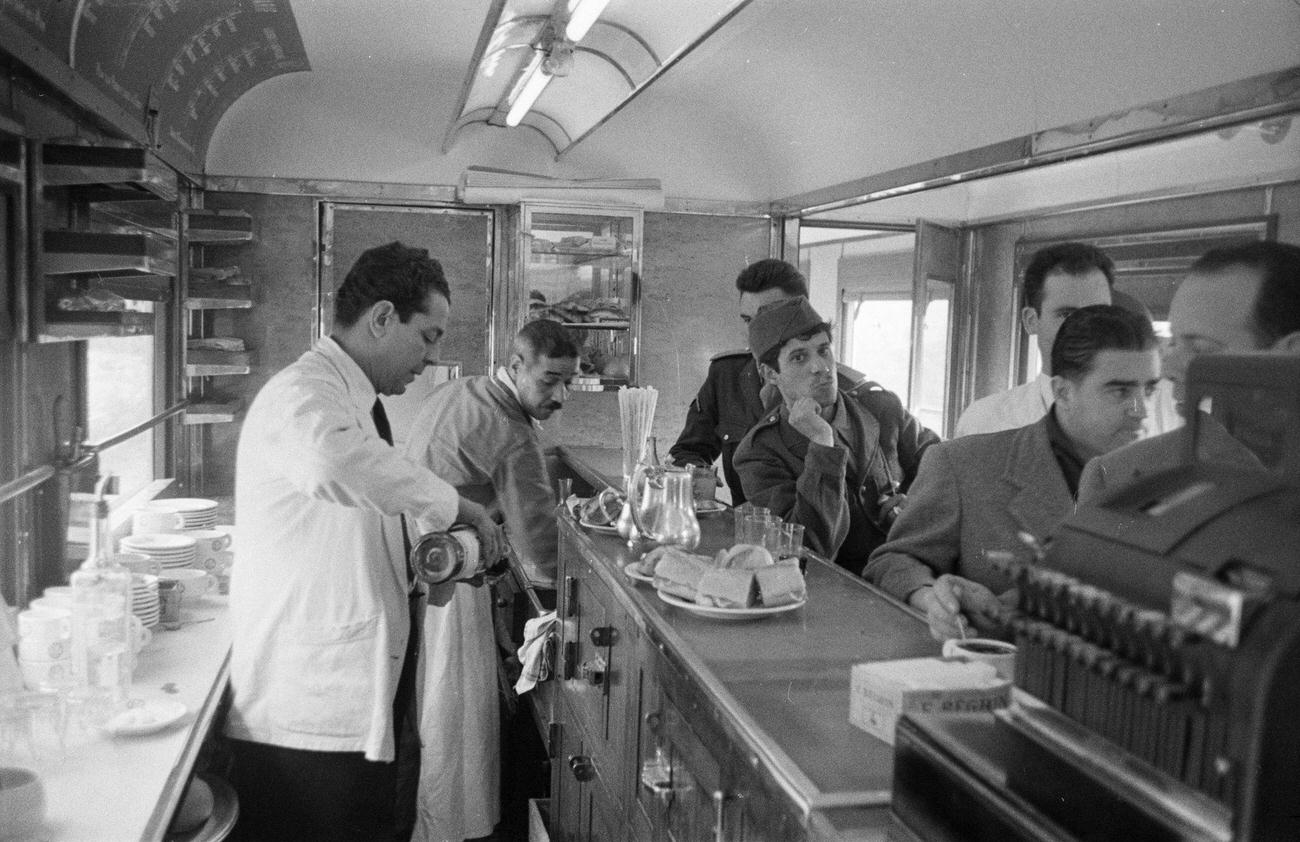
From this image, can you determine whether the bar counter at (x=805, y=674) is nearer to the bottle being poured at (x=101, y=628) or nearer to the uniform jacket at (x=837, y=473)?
the uniform jacket at (x=837, y=473)

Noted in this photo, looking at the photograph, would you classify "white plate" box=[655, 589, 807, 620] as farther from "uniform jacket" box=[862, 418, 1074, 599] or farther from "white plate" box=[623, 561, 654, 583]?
"uniform jacket" box=[862, 418, 1074, 599]

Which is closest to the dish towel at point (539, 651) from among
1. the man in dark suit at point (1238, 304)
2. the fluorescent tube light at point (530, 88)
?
the man in dark suit at point (1238, 304)

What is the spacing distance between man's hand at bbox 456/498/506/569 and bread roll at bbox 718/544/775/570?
896 millimetres

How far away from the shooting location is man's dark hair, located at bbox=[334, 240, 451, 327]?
9.46 feet

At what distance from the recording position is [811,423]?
2.99 meters

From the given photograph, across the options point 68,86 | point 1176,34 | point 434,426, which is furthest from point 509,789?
point 1176,34

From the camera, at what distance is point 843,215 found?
7.00 metres

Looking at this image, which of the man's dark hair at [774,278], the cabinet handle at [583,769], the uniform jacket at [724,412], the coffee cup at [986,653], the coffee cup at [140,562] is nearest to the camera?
the coffee cup at [986,653]

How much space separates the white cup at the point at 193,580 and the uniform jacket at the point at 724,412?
1.89 metres

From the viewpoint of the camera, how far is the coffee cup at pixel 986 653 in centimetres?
144

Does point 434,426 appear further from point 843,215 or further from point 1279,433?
point 843,215

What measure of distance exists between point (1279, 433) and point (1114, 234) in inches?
206

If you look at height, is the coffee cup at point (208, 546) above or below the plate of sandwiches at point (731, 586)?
below

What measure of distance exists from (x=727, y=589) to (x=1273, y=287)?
1059mm
